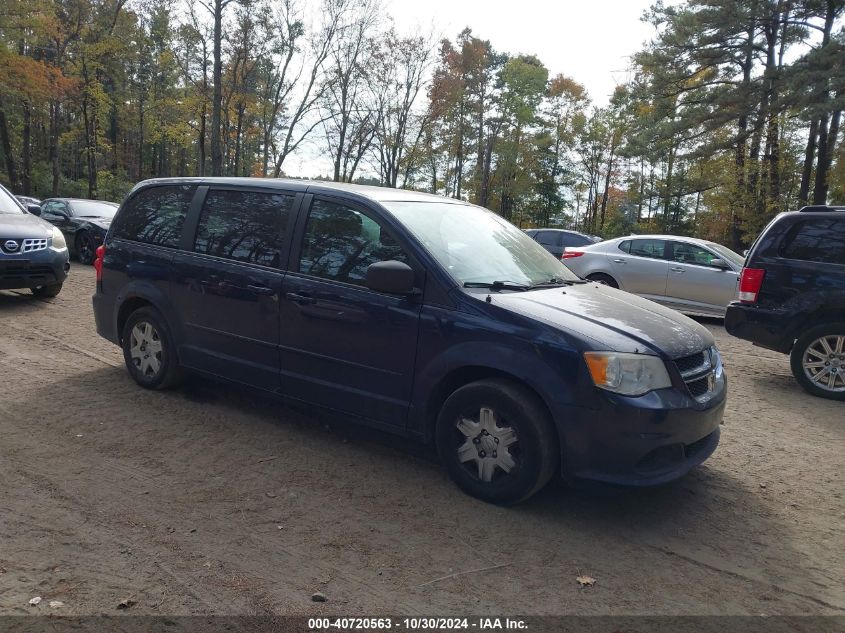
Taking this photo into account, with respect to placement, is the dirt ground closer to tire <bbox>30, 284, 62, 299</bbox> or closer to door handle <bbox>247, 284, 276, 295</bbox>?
door handle <bbox>247, 284, 276, 295</bbox>

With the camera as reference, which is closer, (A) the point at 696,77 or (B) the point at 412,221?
(B) the point at 412,221

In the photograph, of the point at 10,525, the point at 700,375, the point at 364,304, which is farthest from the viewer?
the point at 364,304

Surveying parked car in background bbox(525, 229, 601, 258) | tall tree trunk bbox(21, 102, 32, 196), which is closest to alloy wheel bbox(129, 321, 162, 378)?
parked car in background bbox(525, 229, 601, 258)

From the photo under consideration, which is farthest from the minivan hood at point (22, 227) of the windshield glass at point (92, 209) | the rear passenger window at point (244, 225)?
the windshield glass at point (92, 209)

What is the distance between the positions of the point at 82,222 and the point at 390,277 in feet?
45.3

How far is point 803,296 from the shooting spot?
665 cm

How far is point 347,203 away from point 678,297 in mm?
8974

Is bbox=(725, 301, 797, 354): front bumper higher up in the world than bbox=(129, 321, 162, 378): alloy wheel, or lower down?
higher up

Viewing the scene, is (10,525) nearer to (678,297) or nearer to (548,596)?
(548,596)

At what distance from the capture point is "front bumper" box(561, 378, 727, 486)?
133 inches

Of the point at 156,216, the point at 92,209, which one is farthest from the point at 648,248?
the point at 92,209

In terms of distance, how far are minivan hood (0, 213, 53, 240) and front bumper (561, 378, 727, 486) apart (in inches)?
322

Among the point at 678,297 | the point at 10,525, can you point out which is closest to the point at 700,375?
the point at 10,525

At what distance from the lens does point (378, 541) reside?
329 cm
